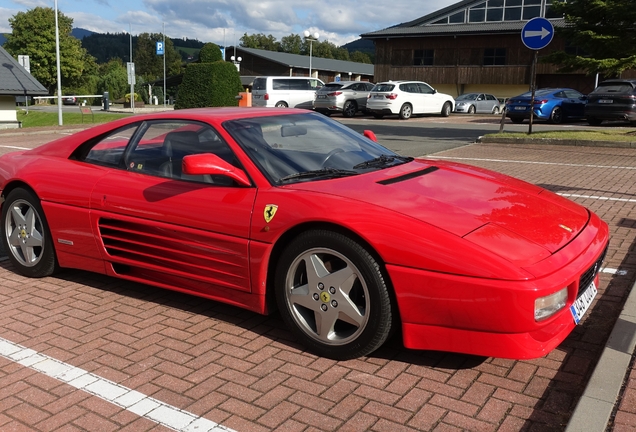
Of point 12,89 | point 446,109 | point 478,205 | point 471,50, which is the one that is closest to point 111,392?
point 478,205

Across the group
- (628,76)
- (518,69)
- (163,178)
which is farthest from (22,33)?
(163,178)

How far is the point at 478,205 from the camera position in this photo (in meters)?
3.64

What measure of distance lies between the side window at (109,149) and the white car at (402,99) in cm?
2306

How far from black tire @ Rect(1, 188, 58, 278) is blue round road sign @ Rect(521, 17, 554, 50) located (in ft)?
39.3

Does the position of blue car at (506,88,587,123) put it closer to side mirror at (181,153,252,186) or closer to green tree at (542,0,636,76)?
green tree at (542,0,636,76)

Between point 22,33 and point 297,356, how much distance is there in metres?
88.7

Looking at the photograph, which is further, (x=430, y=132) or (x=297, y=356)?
(x=430, y=132)

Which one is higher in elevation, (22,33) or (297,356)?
(22,33)

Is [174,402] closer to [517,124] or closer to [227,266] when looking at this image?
[227,266]

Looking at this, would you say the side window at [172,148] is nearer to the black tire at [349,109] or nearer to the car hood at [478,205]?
the car hood at [478,205]

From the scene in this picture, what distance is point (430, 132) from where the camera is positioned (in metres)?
20.3

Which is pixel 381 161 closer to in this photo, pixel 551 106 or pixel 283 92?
pixel 551 106

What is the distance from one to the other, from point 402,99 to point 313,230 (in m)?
24.8

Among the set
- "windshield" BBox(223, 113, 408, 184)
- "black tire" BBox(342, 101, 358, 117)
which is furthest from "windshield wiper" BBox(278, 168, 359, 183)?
"black tire" BBox(342, 101, 358, 117)
